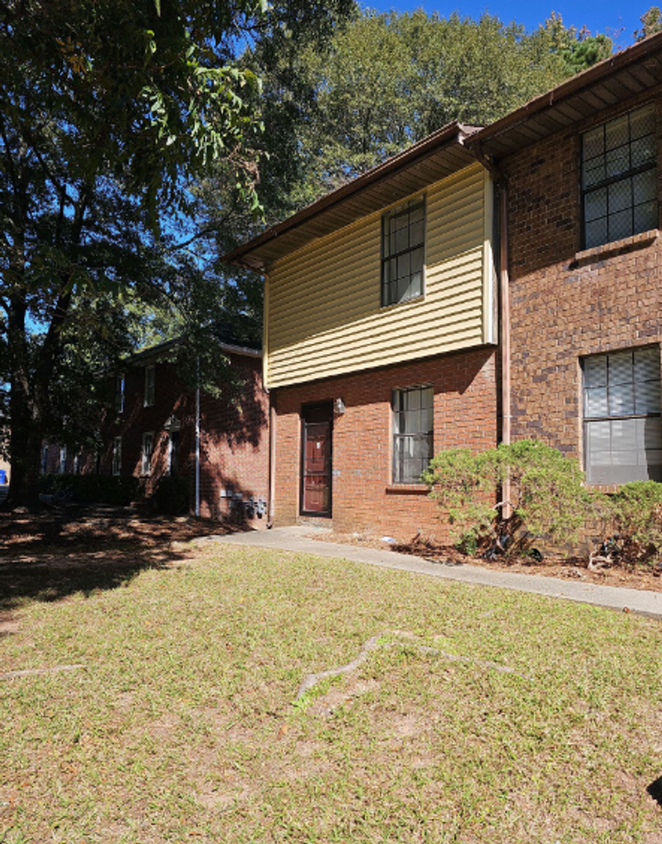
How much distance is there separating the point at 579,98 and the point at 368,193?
3795 mm

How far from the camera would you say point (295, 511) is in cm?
1248

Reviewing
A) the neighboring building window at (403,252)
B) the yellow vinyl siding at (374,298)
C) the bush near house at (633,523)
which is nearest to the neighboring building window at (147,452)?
the yellow vinyl siding at (374,298)

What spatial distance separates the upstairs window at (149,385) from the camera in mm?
21469

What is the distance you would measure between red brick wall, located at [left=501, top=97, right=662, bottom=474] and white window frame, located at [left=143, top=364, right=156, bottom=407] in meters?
15.9

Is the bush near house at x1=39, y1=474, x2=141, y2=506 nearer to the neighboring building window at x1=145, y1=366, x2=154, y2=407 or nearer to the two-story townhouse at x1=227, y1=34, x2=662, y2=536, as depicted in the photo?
the neighboring building window at x1=145, y1=366, x2=154, y2=407

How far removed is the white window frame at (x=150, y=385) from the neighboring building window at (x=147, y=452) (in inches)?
47.3

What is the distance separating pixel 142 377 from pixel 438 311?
15724 millimetres

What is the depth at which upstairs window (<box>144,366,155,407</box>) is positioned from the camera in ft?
70.4

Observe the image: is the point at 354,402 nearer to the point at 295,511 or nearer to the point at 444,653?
the point at 295,511

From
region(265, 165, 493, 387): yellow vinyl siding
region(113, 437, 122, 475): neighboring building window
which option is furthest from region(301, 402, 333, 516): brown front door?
region(113, 437, 122, 475): neighboring building window

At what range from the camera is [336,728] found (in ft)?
10.1

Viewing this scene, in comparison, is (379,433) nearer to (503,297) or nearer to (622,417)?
(503,297)

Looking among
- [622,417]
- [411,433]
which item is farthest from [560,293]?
[411,433]

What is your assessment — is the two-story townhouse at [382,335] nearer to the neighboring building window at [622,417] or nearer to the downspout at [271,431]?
the downspout at [271,431]
